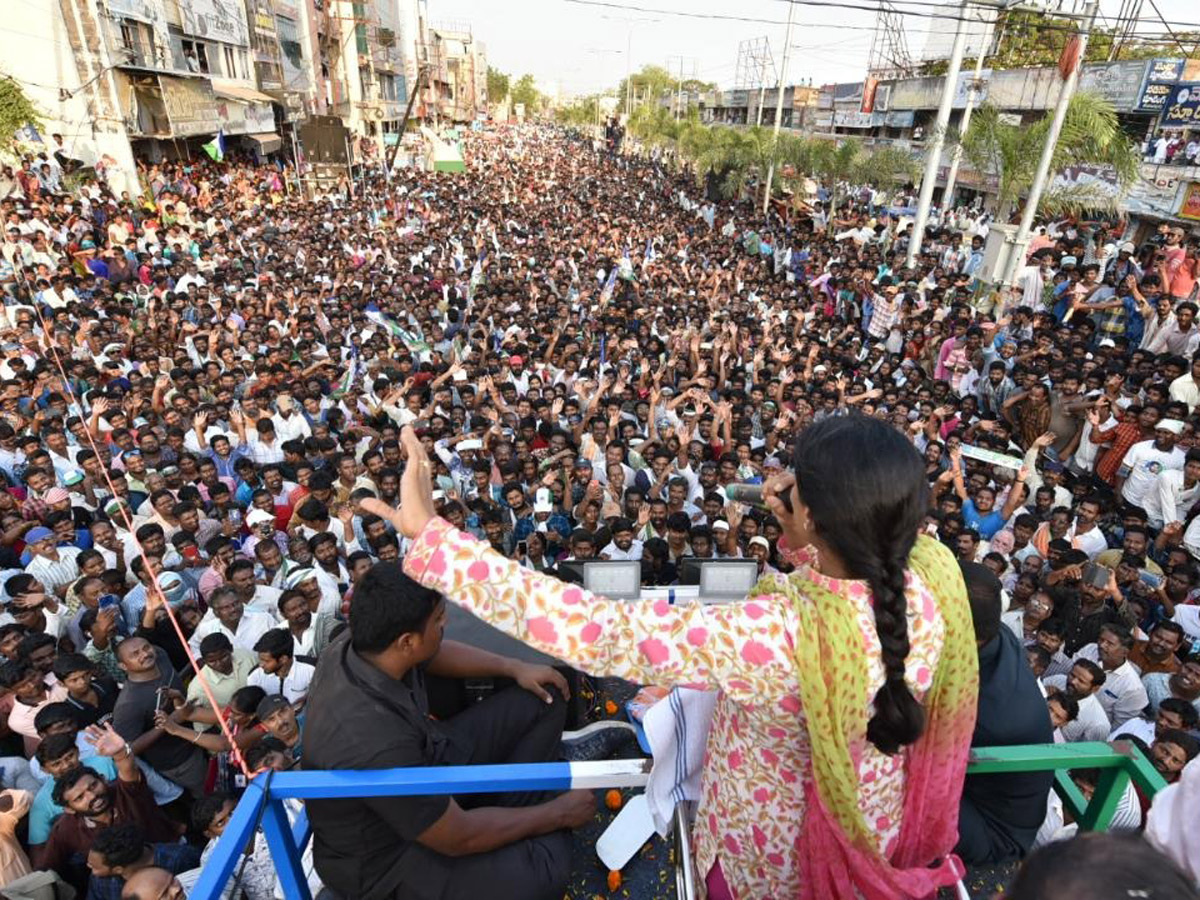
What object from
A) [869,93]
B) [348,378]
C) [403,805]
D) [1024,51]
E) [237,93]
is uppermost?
[1024,51]

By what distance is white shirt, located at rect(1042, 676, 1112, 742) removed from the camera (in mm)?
3637

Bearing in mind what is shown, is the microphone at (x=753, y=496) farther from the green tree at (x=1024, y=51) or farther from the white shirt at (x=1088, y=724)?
the green tree at (x=1024, y=51)

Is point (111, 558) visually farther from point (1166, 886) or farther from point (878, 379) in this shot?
point (878, 379)

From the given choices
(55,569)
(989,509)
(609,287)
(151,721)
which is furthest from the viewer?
(609,287)

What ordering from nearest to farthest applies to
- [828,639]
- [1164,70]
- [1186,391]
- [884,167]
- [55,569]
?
1. [828,639]
2. [55,569]
3. [1186,391]
4. [1164,70]
5. [884,167]

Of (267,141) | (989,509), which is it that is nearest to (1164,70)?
(989,509)

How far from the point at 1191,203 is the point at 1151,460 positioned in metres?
14.2

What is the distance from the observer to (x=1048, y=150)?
9.72 metres

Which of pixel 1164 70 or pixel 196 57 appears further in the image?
pixel 196 57

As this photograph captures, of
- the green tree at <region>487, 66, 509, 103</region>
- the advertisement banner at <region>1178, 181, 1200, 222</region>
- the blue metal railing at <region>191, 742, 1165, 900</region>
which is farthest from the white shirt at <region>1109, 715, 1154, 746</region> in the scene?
the green tree at <region>487, 66, 509, 103</region>

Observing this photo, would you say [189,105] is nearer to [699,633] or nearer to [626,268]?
[626,268]

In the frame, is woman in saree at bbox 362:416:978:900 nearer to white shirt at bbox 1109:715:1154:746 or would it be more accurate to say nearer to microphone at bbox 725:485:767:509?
microphone at bbox 725:485:767:509

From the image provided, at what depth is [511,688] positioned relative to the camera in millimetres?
2145

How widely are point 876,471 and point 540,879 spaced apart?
143 centimetres
